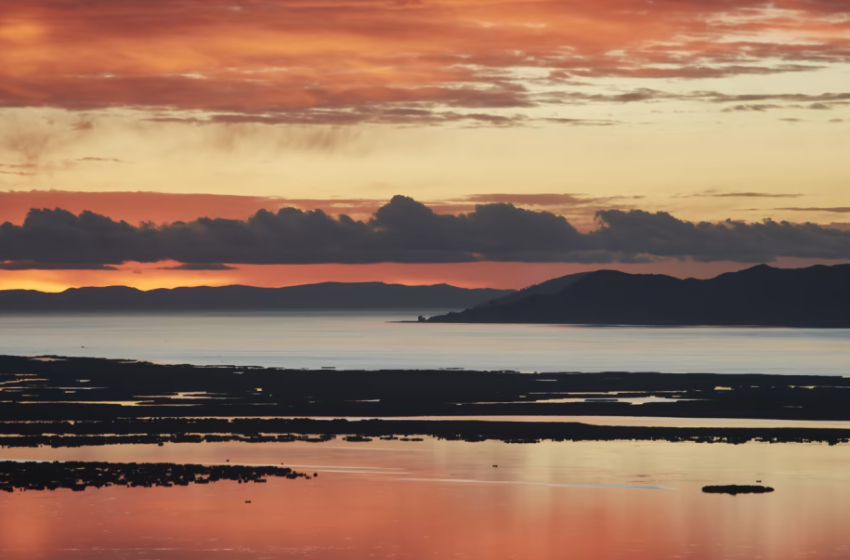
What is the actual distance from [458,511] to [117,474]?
11.8 meters

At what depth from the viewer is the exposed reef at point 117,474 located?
3406 cm

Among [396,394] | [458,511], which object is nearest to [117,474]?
[458,511]

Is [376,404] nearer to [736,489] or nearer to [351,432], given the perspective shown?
[351,432]

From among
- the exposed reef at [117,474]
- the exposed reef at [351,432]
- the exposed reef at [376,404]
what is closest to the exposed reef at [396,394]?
the exposed reef at [376,404]

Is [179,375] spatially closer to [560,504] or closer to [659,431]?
[659,431]

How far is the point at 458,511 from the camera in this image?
30.1 meters

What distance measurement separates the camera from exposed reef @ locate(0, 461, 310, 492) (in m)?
34.1

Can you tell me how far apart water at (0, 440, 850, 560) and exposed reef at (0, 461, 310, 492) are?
1.02 m

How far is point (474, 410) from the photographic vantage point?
6138cm

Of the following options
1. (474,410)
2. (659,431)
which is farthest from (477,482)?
(474,410)

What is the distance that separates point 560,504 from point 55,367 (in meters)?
81.0

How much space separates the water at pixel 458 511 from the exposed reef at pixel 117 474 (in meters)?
1.02

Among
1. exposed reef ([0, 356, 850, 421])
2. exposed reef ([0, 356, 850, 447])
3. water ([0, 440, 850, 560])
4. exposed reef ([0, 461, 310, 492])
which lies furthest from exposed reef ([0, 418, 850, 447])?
exposed reef ([0, 461, 310, 492])

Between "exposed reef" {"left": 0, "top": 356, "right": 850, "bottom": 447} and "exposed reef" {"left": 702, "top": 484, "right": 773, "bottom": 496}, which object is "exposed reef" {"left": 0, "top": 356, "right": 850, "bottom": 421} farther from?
"exposed reef" {"left": 702, "top": 484, "right": 773, "bottom": 496}
